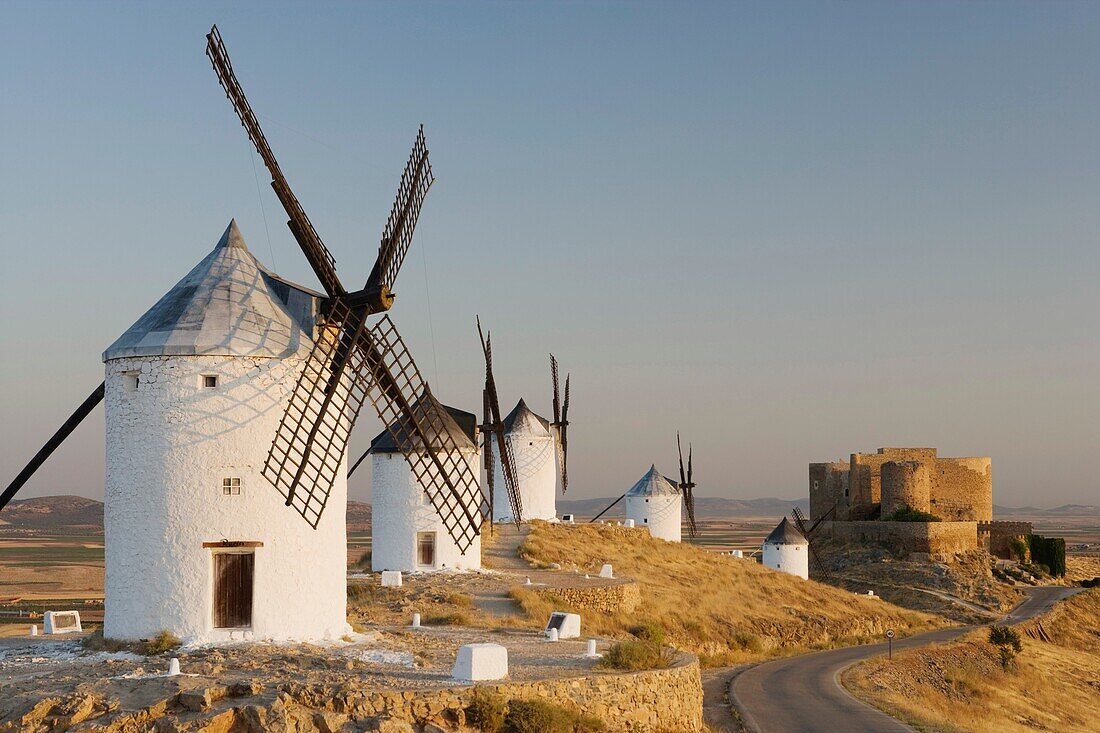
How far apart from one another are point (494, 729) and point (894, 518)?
47.2 metres

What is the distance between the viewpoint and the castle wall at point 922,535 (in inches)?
2087

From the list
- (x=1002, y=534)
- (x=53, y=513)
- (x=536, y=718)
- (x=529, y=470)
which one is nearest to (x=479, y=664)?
(x=536, y=718)

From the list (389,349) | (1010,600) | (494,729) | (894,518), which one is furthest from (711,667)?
(894,518)

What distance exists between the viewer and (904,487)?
5722cm

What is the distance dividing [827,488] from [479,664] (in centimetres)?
5272

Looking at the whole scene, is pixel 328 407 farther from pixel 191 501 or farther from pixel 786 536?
pixel 786 536

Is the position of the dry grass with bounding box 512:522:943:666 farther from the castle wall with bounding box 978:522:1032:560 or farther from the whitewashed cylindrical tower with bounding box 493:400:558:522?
the castle wall with bounding box 978:522:1032:560

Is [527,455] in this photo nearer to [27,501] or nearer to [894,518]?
[894,518]

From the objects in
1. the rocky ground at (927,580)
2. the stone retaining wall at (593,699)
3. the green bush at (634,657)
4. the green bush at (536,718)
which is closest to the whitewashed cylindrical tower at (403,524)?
the stone retaining wall at (593,699)

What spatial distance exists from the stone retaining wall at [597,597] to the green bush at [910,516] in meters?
30.4

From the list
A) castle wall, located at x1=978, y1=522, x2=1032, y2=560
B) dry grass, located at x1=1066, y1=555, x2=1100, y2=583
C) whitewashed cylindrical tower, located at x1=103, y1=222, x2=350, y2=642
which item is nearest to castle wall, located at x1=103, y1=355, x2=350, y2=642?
whitewashed cylindrical tower, located at x1=103, y1=222, x2=350, y2=642

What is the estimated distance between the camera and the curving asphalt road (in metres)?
19.0

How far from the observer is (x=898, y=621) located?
39.3 meters

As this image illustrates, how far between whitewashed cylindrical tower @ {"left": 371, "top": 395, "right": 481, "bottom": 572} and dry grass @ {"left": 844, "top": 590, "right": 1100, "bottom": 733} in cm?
1126
